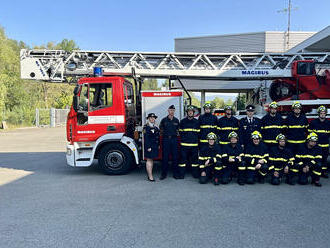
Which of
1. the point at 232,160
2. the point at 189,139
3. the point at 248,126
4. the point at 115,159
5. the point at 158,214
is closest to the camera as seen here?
the point at 158,214

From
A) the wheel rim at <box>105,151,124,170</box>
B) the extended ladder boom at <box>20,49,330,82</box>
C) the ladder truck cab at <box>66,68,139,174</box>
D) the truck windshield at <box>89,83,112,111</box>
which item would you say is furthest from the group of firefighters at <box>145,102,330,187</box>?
the extended ladder boom at <box>20,49,330,82</box>

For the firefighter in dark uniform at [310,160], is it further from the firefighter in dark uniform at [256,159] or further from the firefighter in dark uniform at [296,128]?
the firefighter in dark uniform at [256,159]

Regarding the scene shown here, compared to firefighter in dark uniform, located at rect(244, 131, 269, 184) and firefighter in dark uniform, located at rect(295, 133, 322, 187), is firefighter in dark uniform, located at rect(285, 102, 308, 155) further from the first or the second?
firefighter in dark uniform, located at rect(244, 131, 269, 184)

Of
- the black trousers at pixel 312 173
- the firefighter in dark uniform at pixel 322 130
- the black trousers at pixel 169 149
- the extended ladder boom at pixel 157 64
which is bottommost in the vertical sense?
the black trousers at pixel 312 173

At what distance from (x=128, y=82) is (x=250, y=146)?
11.3 feet

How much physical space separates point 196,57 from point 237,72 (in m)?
1.31

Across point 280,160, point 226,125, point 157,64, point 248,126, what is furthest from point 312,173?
point 157,64

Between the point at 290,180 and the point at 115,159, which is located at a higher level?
the point at 115,159

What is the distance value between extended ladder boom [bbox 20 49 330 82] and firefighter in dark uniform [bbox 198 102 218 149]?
196cm

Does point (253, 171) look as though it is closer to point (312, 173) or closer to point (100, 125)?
point (312, 173)

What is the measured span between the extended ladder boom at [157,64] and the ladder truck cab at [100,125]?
1085 mm

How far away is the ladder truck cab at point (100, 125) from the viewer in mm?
6070

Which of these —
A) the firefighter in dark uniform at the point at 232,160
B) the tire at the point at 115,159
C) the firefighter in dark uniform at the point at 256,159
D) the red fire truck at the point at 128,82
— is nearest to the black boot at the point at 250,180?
the firefighter in dark uniform at the point at 256,159

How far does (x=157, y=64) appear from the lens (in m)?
7.74
